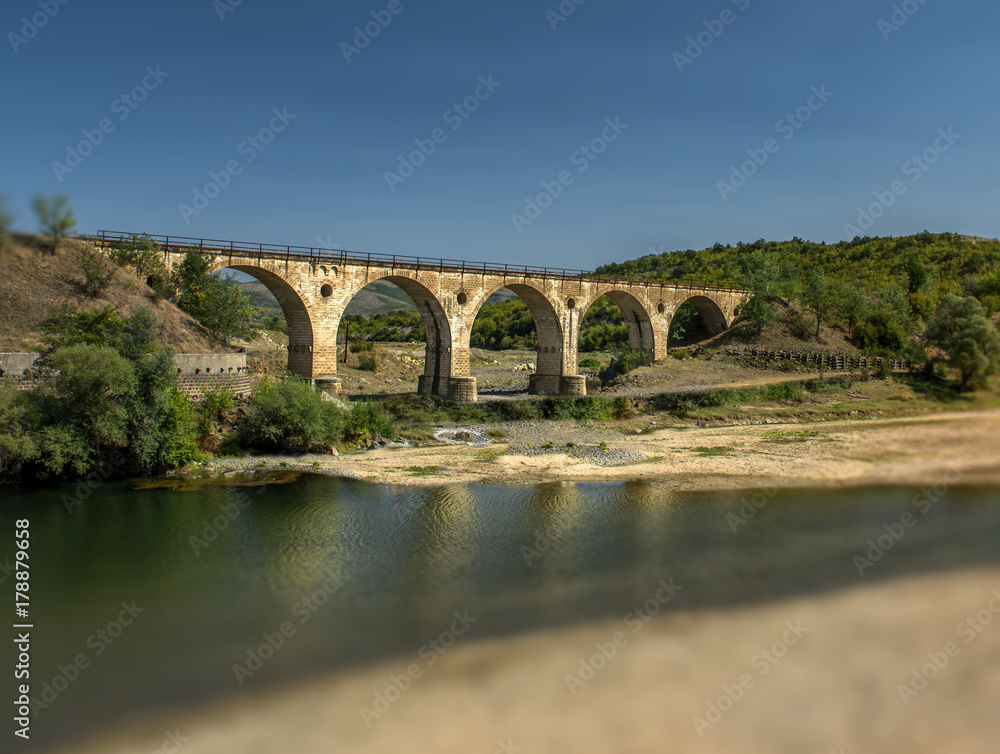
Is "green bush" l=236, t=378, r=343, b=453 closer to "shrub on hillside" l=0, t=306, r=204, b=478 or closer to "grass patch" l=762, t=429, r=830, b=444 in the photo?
"shrub on hillside" l=0, t=306, r=204, b=478

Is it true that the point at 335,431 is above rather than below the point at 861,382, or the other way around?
below

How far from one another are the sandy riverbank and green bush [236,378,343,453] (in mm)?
611

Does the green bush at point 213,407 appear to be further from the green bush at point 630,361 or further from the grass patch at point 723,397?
the green bush at point 630,361

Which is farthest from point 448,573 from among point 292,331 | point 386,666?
point 292,331

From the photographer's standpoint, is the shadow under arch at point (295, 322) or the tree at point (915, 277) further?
the tree at point (915, 277)

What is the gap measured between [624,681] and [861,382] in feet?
62.3

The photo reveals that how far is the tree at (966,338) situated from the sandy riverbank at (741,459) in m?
0.82

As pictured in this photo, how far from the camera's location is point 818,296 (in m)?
37.2

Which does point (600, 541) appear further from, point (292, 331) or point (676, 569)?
point (292, 331)

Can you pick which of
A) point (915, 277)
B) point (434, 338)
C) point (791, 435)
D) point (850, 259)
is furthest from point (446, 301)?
point (850, 259)

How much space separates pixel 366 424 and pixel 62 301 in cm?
890

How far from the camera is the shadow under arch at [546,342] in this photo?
30.8m

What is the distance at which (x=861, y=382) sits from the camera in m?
22.1

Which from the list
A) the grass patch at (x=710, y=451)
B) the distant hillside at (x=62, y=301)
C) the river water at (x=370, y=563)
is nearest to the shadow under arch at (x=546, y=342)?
the grass patch at (x=710, y=451)
